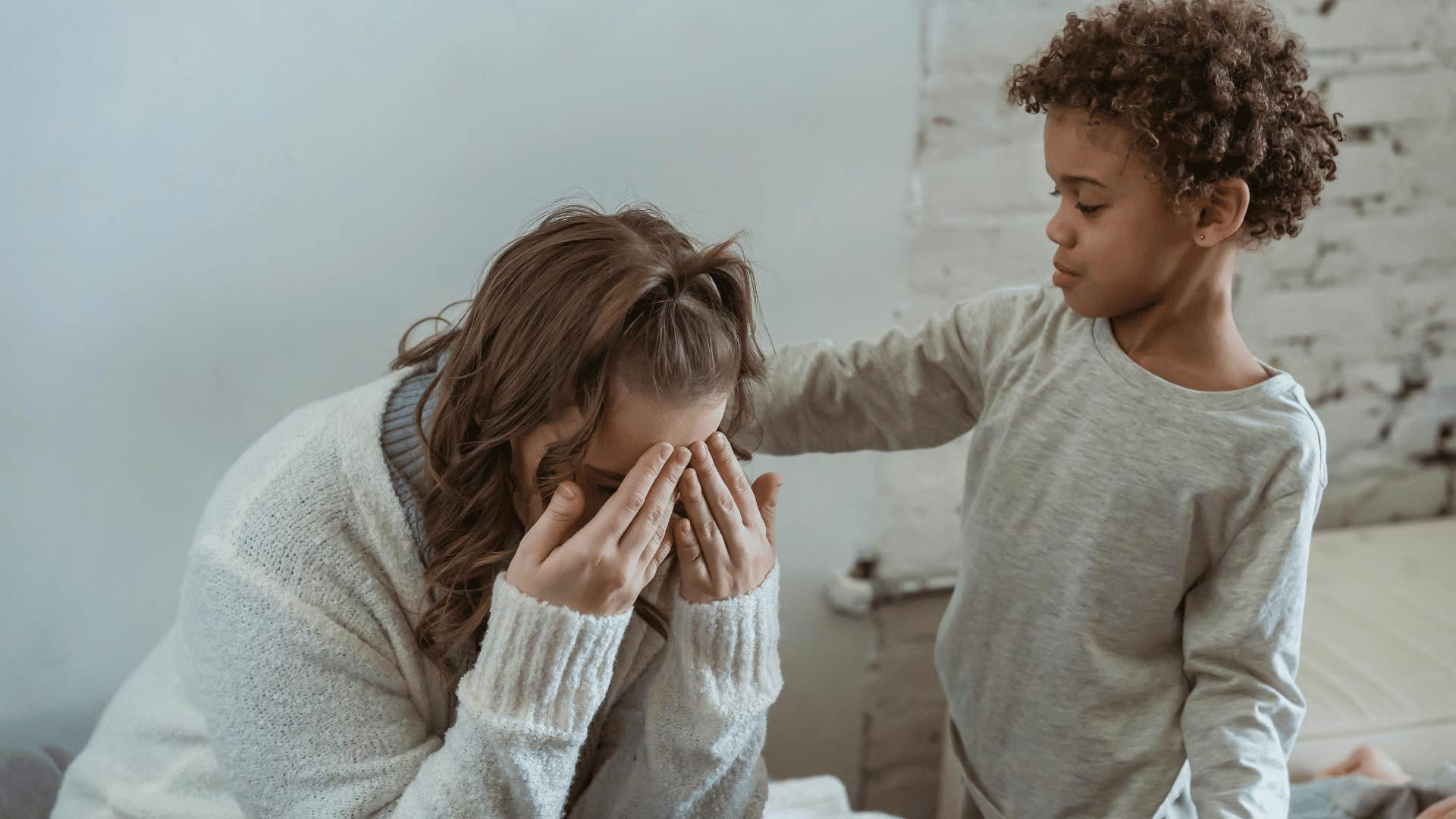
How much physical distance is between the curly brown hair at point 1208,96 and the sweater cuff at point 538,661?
0.56 metres

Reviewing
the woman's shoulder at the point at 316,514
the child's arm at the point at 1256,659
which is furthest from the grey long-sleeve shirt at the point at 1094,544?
the woman's shoulder at the point at 316,514

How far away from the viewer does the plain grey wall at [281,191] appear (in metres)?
1.17

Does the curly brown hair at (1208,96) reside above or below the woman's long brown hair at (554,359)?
above

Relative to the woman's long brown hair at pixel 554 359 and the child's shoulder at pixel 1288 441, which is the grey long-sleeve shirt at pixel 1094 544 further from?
the woman's long brown hair at pixel 554 359

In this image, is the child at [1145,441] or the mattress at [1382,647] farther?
the mattress at [1382,647]

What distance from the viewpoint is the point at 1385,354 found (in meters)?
1.78

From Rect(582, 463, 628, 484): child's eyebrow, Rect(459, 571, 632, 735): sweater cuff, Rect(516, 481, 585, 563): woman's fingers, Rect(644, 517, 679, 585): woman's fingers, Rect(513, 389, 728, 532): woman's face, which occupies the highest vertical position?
Rect(513, 389, 728, 532): woman's face

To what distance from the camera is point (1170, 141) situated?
0.93 metres

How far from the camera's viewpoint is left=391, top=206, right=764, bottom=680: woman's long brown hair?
83 cm

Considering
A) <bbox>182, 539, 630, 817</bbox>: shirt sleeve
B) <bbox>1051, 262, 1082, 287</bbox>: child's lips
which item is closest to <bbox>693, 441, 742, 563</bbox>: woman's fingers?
<bbox>182, 539, 630, 817</bbox>: shirt sleeve

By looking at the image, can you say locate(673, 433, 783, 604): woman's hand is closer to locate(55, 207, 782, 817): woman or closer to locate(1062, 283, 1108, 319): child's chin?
locate(55, 207, 782, 817): woman

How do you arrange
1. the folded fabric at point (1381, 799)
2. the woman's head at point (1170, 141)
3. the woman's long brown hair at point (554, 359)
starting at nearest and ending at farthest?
the woman's long brown hair at point (554, 359) → the woman's head at point (1170, 141) → the folded fabric at point (1381, 799)

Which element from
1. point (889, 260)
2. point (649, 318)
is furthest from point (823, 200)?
point (649, 318)

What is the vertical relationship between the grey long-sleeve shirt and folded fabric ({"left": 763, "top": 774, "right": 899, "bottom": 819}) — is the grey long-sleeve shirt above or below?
above
